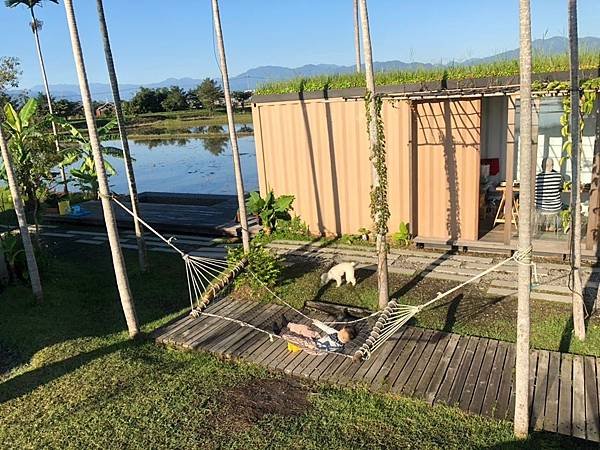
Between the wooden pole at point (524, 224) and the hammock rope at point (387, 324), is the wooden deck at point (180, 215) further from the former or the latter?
the wooden pole at point (524, 224)

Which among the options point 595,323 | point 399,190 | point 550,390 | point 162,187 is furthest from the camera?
point 162,187

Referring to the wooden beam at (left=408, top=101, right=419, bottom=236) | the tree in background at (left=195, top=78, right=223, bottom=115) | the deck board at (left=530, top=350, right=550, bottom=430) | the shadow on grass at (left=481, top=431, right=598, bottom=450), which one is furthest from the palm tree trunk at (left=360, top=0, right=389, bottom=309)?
the tree in background at (left=195, top=78, right=223, bottom=115)

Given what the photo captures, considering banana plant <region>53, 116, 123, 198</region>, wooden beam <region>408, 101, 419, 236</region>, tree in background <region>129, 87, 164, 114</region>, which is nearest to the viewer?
wooden beam <region>408, 101, 419, 236</region>

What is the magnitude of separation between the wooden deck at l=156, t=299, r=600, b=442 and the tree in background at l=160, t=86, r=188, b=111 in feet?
182

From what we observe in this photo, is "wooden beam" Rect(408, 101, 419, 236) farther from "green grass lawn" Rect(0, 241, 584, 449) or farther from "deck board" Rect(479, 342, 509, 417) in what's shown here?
"green grass lawn" Rect(0, 241, 584, 449)

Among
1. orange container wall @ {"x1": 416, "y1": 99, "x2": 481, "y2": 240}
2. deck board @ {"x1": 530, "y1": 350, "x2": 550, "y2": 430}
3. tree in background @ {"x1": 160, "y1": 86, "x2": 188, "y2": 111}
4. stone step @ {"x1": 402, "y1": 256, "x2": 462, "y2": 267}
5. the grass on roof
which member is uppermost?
tree in background @ {"x1": 160, "y1": 86, "x2": 188, "y2": 111}

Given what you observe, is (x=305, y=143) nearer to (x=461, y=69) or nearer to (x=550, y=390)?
(x=461, y=69)

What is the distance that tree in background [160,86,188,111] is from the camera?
57.5 metres

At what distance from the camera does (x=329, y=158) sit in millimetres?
8750

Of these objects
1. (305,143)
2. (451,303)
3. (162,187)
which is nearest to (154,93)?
(162,187)

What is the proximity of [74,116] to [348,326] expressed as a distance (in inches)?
2133

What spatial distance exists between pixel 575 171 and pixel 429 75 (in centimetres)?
363

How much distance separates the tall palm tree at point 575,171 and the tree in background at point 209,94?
178ft

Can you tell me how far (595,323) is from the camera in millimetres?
5215
